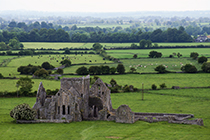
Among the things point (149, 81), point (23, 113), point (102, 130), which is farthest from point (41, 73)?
point (102, 130)

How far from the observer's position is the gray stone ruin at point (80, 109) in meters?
66.9

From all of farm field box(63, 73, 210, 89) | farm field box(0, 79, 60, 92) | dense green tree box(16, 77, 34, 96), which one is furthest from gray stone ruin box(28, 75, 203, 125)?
farm field box(63, 73, 210, 89)

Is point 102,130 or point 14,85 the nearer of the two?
point 102,130

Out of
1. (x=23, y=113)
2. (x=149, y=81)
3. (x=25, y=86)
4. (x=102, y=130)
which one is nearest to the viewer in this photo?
(x=102, y=130)

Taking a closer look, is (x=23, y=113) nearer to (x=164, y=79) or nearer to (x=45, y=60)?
(x=164, y=79)

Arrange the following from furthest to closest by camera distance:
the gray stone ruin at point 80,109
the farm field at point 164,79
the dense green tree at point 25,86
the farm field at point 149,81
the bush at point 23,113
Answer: the farm field at point 164,79, the farm field at point 149,81, the dense green tree at point 25,86, the gray stone ruin at point 80,109, the bush at point 23,113

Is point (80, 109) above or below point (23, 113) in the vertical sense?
above

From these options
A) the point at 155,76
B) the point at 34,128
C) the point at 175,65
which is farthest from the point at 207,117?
the point at 175,65

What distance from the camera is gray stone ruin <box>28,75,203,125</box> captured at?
66.9 m

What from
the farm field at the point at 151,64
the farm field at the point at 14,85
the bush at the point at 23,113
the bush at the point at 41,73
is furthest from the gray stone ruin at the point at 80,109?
the farm field at the point at 151,64

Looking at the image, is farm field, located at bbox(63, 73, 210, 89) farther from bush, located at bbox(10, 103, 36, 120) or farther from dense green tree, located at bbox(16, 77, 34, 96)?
bush, located at bbox(10, 103, 36, 120)

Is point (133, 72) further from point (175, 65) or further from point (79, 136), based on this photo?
point (79, 136)

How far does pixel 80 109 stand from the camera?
70500 millimetres

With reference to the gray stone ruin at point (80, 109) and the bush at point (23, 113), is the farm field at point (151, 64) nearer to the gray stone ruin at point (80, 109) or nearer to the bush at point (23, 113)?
the gray stone ruin at point (80, 109)
